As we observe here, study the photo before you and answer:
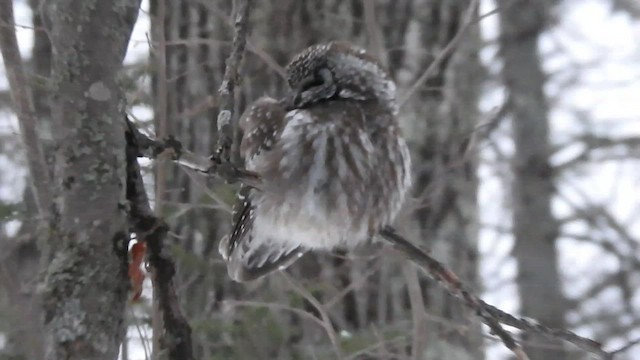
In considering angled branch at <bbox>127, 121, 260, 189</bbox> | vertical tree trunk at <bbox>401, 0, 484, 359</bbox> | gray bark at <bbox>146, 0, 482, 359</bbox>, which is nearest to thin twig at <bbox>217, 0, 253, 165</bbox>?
angled branch at <bbox>127, 121, 260, 189</bbox>

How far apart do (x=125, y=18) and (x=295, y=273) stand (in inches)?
116

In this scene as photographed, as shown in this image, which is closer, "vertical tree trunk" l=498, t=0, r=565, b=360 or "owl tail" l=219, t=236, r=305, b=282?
"owl tail" l=219, t=236, r=305, b=282

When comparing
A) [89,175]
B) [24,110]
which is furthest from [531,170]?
[89,175]

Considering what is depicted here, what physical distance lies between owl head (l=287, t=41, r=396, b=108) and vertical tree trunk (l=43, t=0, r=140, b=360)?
137 centimetres

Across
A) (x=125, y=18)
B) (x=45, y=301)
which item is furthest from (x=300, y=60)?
(x=45, y=301)

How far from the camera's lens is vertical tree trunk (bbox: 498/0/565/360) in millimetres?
6762

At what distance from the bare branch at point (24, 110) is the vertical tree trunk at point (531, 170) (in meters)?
4.63

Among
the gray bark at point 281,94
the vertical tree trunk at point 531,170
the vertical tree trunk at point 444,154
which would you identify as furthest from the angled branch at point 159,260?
the vertical tree trunk at point 531,170

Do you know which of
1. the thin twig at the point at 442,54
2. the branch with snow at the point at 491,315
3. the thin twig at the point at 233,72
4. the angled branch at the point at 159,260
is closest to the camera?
the angled branch at the point at 159,260

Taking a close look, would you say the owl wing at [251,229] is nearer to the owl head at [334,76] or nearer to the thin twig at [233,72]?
the owl head at [334,76]

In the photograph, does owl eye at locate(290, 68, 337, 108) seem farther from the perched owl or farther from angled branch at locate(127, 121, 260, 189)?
Answer: angled branch at locate(127, 121, 260, 189)

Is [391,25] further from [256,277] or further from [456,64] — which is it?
[256,277]

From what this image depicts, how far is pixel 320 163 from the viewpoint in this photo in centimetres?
286

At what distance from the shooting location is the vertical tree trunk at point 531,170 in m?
6.76
